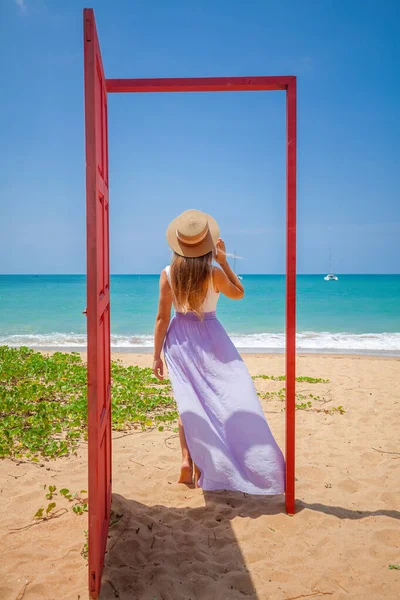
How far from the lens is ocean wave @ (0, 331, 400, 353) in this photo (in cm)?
1352

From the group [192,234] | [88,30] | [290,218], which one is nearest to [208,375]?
[192,234]

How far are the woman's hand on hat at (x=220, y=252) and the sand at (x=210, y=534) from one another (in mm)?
1863

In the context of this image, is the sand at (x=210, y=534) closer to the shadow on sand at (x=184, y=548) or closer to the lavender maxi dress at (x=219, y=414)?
the shadow on sand at (x=184, y=548)

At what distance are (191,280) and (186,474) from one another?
1.63m

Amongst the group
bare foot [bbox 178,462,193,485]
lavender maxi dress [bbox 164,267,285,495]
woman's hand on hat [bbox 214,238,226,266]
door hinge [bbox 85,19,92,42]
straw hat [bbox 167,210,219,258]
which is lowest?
bare foot [bbox 178,462,193,485]

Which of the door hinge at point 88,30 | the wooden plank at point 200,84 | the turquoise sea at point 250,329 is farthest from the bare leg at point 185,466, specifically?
the turquoise sea at point 250,329

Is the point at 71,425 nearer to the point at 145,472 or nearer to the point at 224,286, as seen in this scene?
the point at 145,472

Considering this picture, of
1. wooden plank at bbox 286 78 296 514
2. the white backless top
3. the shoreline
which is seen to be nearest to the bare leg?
the white backless top

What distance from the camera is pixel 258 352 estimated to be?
12414 millimetres

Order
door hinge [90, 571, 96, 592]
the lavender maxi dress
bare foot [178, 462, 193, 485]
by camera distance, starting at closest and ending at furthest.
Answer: door hinge [90, 571, 96, 592], the lavender maxi dress, bare foot [178, 462, 193, 485]

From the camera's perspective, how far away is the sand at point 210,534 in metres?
2.41

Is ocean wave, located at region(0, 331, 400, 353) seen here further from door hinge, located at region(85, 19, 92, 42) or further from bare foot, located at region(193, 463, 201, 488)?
door hinge, located at region(85, 19, 92, 42)

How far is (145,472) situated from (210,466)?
3.50 feet

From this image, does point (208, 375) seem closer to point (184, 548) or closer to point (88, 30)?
point (184, 548)
